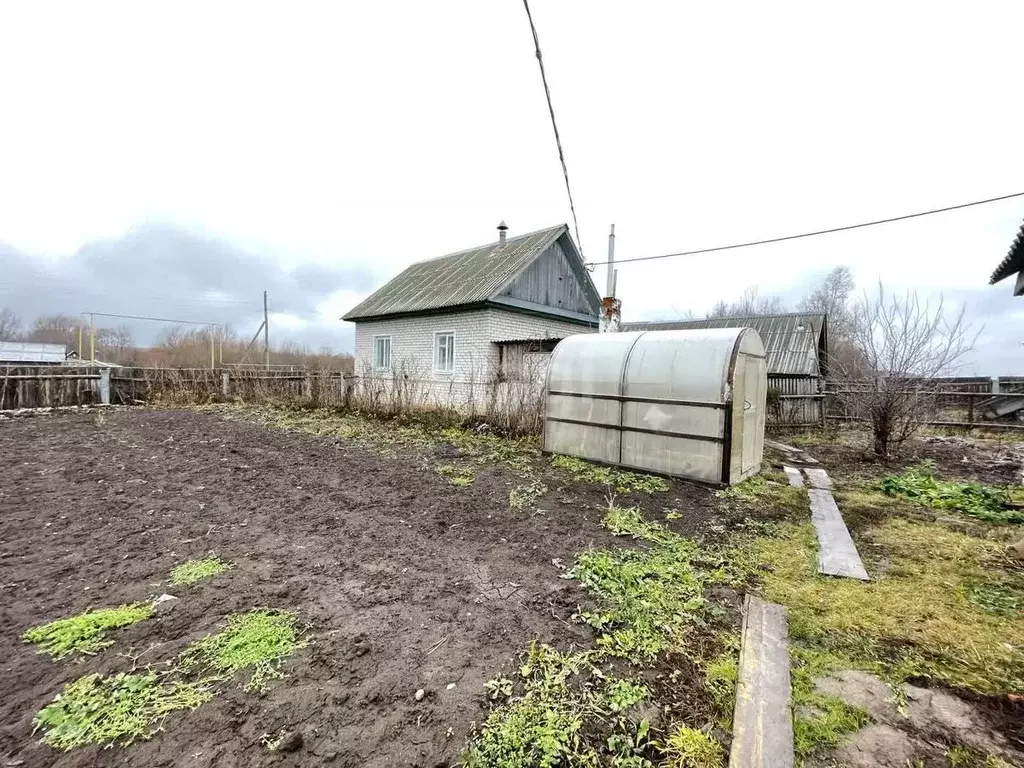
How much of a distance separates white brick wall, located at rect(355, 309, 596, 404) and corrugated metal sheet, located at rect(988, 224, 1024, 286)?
8.57m

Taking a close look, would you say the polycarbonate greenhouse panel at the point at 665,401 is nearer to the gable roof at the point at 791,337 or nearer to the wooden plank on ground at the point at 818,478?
the wooden plank on ground at the point at 818,478

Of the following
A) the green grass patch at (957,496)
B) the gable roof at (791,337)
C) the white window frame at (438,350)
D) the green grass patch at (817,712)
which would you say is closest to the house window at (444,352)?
the white window frame at (438,350)

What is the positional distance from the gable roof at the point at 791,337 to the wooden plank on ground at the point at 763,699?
15.0 m

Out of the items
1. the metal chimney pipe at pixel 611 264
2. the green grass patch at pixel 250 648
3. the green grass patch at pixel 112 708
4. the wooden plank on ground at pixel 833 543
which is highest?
the metal chimney pipe at pixel 611 264

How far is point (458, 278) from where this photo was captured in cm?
1517

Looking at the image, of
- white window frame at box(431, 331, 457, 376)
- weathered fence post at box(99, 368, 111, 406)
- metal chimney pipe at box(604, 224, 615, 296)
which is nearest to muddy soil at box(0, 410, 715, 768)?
metal chimney pipe at box(604, 224, 615, 296)

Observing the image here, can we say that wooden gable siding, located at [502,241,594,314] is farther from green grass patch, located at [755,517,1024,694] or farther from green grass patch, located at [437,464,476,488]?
green grass patch, located at [755,517,1024,694]

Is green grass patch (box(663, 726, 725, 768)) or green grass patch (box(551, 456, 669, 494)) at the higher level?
green grass patch (box(663, 726, 725, 768))

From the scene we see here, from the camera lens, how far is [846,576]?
3365 mm

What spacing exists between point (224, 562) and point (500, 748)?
267 cm

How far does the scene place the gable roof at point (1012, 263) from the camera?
500 cm

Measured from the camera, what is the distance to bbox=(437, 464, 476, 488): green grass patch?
581 centimetres

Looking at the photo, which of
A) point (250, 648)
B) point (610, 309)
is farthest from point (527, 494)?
point (610, 309)

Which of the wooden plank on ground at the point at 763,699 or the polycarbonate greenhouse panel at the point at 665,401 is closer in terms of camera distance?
the wooden plank on ground at the point at 763,699
